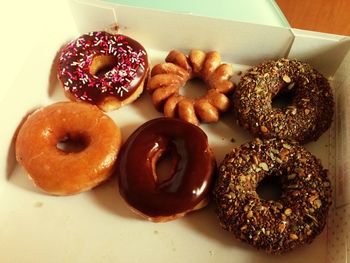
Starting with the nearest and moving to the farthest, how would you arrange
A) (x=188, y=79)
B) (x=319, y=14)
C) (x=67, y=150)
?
(x=67, y=150) < (x=188, y=79) < (x=319, y=14)

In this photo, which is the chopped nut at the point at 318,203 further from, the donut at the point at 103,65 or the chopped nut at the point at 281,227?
the donut at the point at 103,65

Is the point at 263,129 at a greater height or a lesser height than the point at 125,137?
greater

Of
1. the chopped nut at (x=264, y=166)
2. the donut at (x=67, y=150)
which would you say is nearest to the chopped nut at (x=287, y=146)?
the chopped nut at (x=264, y=166)

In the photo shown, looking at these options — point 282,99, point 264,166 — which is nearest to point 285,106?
point 282,99

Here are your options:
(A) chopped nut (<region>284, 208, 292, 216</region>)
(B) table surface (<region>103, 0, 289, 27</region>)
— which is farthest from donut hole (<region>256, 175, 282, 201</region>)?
(B) table surface (<region>103, 0, 289, 27</region>)

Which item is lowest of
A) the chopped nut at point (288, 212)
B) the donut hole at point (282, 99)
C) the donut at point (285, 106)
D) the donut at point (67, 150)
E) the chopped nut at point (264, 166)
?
the donut at point (67, 150)

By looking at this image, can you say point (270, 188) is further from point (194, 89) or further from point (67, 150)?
point (67, 150)

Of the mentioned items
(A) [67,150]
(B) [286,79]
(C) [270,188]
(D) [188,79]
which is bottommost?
(A) [67,150]
